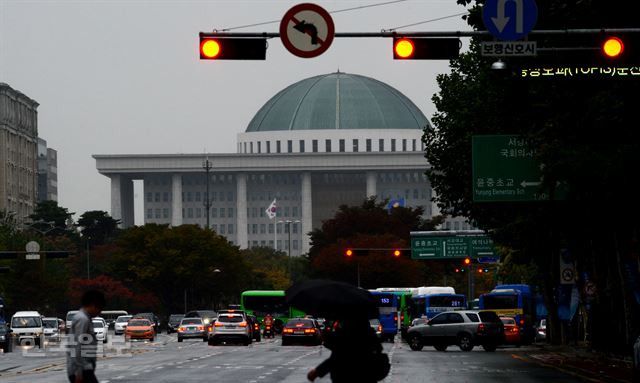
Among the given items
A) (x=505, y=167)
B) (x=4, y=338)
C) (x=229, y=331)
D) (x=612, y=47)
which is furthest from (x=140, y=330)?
(x=612, y=47)

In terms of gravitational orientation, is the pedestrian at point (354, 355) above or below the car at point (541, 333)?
above

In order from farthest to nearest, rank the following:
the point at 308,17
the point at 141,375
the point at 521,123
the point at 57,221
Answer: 1. the point at 57,221
2. the point at 521,123
3. the point at 141,375
4. the point at 308,17

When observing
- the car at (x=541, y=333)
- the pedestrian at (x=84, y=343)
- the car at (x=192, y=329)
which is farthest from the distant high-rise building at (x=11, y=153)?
the pedestrian at (x=84, y=343)

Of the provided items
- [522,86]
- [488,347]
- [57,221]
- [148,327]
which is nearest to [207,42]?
[522,86]

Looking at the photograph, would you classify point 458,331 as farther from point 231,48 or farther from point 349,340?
point 349,340

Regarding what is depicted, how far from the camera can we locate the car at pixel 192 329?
3467 inches

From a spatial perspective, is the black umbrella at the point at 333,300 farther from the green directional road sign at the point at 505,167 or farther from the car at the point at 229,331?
the car at the point at 229,331

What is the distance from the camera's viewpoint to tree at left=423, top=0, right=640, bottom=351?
98.5ft

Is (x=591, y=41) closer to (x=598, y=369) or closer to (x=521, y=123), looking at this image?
(x=521, y=123)

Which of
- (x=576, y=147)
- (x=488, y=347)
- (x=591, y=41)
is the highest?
(x=591, y=41)

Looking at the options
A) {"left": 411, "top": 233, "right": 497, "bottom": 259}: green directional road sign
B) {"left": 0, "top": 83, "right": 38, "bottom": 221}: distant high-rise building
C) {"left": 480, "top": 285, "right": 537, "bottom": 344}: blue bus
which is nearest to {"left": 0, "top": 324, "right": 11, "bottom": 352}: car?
{"left": 480, "top": 285, "right": 537, "bottom": 344}: blue bus

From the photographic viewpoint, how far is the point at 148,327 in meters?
86.3

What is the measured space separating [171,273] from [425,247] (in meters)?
41.0

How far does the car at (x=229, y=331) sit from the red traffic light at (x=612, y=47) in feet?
165
